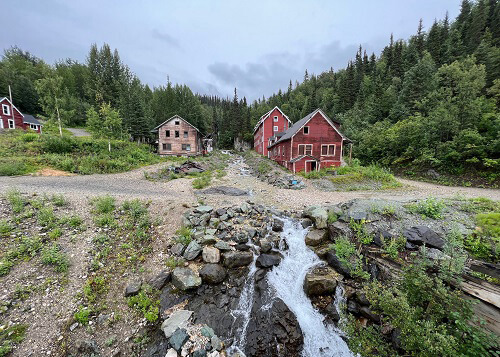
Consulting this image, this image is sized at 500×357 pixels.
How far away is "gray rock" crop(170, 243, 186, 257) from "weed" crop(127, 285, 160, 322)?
1.61 m

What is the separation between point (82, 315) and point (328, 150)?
1052 inches

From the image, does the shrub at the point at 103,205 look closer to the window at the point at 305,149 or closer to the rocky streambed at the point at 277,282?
the rocky streambed at the point at 277,282

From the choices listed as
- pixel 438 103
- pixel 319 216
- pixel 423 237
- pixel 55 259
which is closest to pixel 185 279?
pixel 55 259

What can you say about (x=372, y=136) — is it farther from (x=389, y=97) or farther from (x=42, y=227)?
(x=42, y=227)

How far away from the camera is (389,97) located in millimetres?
41875

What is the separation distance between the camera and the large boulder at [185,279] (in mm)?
6840

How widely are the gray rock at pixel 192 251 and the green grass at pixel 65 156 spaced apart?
1815 cm

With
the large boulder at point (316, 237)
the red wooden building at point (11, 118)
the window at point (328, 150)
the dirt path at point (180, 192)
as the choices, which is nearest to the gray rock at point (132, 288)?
the dirt path at point (180, 192)

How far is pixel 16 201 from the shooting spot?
9539 mm

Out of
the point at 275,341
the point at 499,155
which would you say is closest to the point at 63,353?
the point at 275,341

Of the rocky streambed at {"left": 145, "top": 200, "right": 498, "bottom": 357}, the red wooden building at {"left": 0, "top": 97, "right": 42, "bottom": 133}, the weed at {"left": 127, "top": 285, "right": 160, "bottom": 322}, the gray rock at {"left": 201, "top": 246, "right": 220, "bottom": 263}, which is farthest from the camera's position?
the red wooden building at {"left": 0, "top": 97, "right": 42, "bottom": 133}

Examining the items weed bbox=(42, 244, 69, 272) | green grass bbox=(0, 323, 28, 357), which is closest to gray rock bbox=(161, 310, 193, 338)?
green grass bbox=(0, 323, 28, 357)

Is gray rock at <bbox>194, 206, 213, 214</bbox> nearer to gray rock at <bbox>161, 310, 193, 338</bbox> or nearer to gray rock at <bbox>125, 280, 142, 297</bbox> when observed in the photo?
gray rock at <bbox>125, 280, 142, 297</bbox>

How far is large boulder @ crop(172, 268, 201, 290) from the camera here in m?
6.84
